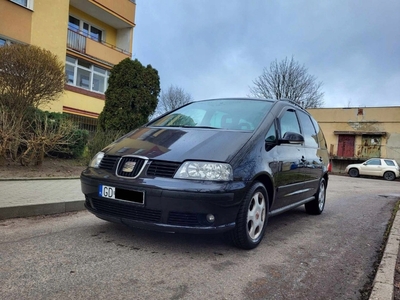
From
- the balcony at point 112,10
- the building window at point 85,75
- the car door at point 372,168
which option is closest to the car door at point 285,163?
the building window at point 85,75

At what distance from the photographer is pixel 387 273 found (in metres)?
2.90

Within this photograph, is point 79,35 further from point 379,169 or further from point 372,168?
point 379,169

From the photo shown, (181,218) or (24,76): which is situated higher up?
(24,76)

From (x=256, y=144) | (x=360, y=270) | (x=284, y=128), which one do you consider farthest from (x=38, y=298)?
(x=284, y=128)

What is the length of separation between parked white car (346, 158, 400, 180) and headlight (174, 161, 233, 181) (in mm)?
22940

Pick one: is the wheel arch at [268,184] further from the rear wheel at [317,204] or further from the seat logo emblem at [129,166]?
the rear wheel at [317,204]

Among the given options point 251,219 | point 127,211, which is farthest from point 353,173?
point 127,211

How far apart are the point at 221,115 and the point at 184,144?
1097 mm

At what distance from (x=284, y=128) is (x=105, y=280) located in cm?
289

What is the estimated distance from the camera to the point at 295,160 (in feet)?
14.7

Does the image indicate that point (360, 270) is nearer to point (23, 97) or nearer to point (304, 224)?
point (304, 224)

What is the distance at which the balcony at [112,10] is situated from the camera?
17505 mm

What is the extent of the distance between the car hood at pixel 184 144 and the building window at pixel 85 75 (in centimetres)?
1431

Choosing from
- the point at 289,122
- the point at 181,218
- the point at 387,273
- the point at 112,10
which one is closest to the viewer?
the point at 387,273
